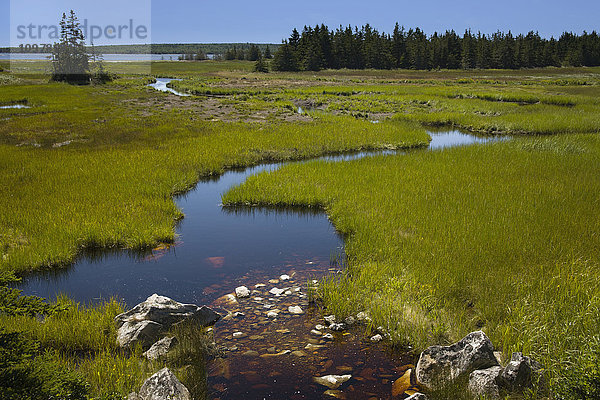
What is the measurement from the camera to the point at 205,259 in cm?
1042

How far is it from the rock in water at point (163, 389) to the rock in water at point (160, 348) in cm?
104

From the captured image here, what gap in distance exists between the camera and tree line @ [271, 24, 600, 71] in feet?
376

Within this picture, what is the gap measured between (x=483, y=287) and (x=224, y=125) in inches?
961

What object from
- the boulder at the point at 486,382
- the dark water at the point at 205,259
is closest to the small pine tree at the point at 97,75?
the dark water at the point at 205,259

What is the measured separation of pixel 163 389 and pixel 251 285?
4.05 m

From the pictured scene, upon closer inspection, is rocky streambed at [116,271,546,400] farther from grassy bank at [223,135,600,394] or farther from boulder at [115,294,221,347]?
grassy bank at [223,135,600,394]

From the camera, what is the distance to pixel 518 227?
10188mm

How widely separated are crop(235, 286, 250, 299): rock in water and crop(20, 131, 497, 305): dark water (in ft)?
1.53

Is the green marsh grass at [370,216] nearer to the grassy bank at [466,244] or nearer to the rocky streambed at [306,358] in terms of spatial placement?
the grassy bank at [466,244]

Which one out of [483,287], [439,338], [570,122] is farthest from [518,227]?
[570,122]

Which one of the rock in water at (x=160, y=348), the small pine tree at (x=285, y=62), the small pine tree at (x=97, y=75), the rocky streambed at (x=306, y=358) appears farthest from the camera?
the small pine tree at (x=285, y=62)

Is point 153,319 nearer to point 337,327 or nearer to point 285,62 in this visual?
point 337,327

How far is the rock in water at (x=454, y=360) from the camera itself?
5387 millimetres

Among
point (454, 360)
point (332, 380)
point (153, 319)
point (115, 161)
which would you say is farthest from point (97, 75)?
point (454, 360)
